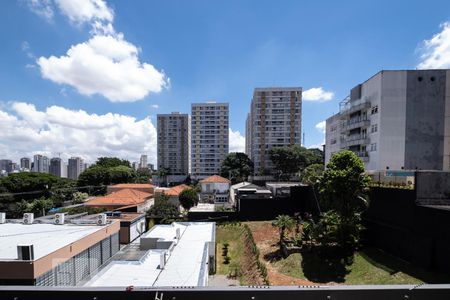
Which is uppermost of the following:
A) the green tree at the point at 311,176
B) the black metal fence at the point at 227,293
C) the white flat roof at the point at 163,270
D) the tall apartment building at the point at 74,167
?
the black metal fence at the point at 227,293

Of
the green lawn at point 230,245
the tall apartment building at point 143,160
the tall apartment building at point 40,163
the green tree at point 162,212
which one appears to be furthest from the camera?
the tall apartment building at point 143,160

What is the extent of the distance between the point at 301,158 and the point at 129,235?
39.4 meters

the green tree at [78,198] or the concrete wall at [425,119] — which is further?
the green tree at [78,198]

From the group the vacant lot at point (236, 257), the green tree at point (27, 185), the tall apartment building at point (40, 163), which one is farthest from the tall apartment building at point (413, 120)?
the tall apartment building at point (40, 163)

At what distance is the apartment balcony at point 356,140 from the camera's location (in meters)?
27.0

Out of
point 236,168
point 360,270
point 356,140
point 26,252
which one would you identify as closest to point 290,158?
point 236,168

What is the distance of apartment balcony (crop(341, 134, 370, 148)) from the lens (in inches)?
1061

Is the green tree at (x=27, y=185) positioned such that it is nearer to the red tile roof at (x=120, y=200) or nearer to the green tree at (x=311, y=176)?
the red tile roof at (x=120, y=200)

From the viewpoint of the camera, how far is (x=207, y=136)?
7244 centimetres

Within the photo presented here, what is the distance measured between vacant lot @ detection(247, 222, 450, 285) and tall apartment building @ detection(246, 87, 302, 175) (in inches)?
1954

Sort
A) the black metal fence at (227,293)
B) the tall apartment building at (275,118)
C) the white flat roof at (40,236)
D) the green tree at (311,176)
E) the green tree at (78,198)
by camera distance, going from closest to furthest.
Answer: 1. the black metal fence at (227,293)
2. the white flat roof at (40,236)
3. the green tree at (311,176)
4. the green tree at (78,198)
5. the tall apartment building at (275,118)

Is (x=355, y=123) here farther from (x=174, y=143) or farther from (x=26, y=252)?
(x=174, y=143)

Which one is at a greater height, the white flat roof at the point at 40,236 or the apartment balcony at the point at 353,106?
the apartment balcony at the point at 353,106

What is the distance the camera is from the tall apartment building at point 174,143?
3194 inches
